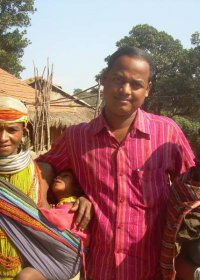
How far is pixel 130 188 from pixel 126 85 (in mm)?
563

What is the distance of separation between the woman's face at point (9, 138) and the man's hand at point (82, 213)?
0.46 meters

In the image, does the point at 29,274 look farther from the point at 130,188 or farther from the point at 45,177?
the point at 130,188

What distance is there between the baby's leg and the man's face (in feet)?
3.12

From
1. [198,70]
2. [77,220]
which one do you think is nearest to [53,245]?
[77,220]

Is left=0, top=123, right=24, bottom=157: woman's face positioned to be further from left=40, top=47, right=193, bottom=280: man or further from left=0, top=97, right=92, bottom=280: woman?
left=40, top=47, right=193, bottom=280: man

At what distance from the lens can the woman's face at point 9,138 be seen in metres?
2.01

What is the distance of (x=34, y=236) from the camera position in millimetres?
1980

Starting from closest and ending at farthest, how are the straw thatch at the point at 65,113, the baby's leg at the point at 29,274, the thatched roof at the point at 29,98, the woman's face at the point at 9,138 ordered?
the baby's leg at the point at 29,274 → the woman's face at the point at 9,138 → the straw thatch at the point at 65,113 → the thatched roof at the point at 29,98

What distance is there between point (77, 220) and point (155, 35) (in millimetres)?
→ 29364

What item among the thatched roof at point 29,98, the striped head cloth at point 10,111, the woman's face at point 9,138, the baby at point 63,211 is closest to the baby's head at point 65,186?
the baby at point 63,211

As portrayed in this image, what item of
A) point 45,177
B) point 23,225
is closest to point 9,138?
point 45,177

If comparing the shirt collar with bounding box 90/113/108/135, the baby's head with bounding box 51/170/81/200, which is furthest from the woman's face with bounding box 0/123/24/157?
the shirt collar with bounding box 90/113/108/135

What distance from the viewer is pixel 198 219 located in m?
1.79

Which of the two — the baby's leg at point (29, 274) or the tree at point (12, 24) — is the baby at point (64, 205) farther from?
the tree at point (12, 24)
